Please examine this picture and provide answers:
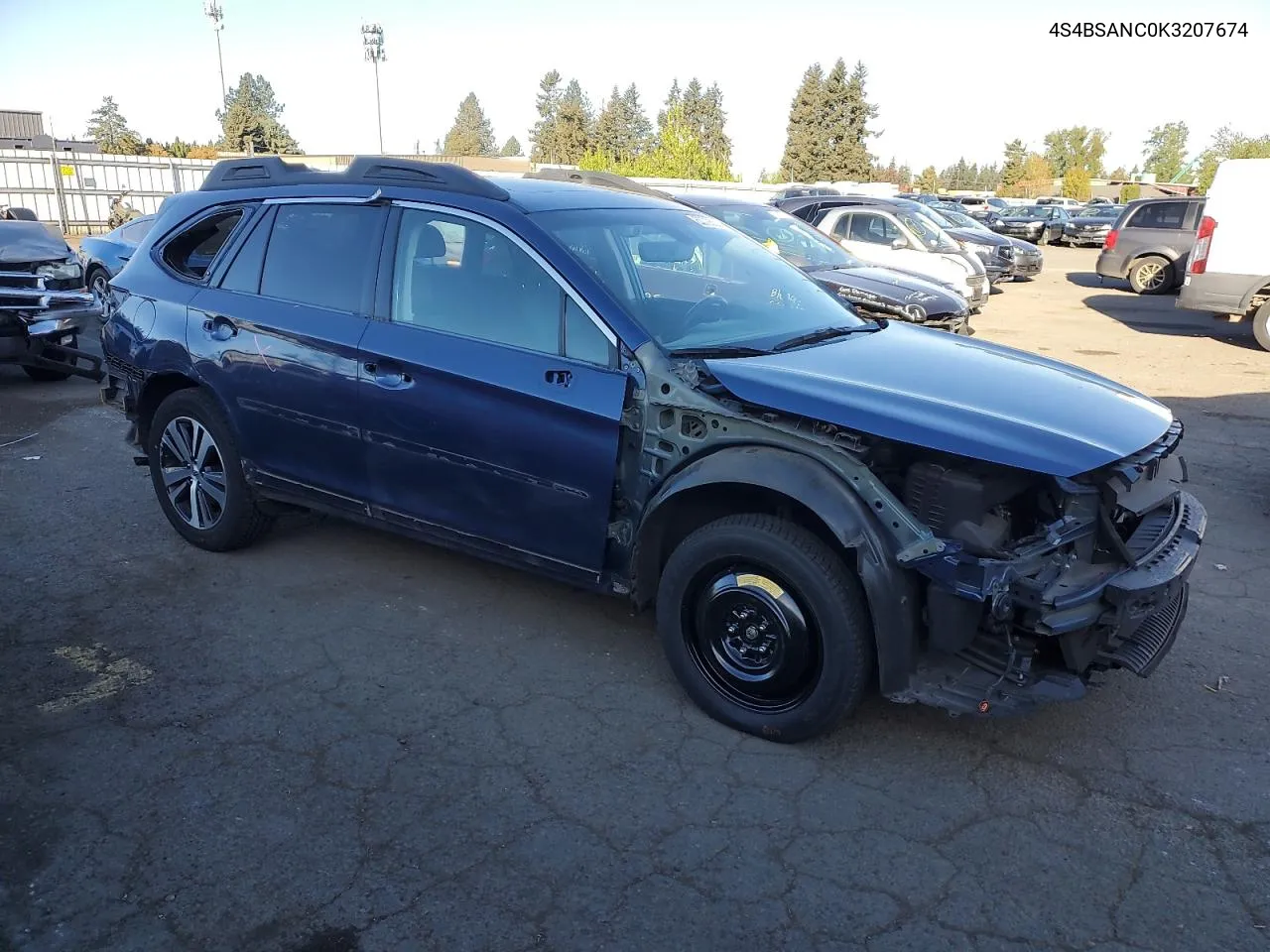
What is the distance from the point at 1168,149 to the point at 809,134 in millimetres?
60890

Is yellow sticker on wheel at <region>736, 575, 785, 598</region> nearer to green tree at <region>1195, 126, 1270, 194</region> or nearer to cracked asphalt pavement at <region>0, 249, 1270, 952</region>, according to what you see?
cracked asphalt pavement at <region>0, 249, 1270, 952</region>

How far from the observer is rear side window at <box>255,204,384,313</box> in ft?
14.4

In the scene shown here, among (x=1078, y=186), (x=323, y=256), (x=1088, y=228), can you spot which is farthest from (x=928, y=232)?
(x=1078, y=186)

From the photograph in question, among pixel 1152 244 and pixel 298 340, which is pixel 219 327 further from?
pixel 1152 244

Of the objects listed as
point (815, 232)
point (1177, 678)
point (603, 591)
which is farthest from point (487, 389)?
point (815, 232)

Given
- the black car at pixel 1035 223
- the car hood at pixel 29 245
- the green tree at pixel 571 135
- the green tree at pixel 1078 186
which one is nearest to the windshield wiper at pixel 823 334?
the car hood at pixel 29 245

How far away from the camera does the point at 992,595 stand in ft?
9.77

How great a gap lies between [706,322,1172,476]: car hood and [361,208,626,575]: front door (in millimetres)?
563

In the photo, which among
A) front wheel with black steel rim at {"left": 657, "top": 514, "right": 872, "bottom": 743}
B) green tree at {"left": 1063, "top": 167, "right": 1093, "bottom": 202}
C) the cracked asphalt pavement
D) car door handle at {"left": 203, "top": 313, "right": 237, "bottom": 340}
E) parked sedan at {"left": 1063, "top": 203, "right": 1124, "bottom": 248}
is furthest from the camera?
green tree at {"left": 1063, "top": 167, "right": 1093, "bottom": 202}

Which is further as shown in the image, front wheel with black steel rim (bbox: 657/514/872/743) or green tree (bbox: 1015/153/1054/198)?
green tree (bbox: 1015/153/1054/198)

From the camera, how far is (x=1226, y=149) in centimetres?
7681

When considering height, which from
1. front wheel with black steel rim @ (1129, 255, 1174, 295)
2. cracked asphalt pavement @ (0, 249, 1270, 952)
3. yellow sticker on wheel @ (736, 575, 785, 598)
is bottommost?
cracked asphalt pavement @ (0, 249, 1270, 952)

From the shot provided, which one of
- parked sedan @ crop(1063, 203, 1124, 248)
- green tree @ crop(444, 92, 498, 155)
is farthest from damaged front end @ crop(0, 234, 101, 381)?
green tree @ crop(444, 92, 498, 155)

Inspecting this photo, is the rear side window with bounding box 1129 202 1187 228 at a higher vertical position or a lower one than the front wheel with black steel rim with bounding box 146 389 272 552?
higher
